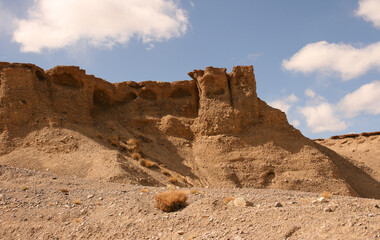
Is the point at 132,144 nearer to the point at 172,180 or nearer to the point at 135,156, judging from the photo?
the point at 135,156

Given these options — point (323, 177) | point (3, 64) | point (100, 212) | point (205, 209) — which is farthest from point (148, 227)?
point (3, 64)

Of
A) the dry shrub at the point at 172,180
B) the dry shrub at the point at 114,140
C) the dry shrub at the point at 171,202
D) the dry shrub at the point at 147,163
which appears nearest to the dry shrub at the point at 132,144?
the dry shrub at the point at 114,140

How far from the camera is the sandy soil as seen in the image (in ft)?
24.0

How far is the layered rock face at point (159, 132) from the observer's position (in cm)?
2125

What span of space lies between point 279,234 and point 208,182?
1644cm

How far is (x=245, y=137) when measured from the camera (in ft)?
86.5

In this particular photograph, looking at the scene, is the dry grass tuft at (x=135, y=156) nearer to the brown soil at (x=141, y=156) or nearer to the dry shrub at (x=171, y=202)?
the brown soil at (x=141, y=156)

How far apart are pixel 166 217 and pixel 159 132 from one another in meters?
18.3

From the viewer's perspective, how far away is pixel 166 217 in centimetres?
920

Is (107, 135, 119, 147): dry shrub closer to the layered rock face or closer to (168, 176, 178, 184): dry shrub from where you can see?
the layered rock face

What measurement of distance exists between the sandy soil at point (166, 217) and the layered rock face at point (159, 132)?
21.9ft

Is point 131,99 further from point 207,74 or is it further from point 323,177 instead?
point 323,177

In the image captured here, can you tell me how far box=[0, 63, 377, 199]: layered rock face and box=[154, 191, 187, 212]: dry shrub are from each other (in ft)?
27.6

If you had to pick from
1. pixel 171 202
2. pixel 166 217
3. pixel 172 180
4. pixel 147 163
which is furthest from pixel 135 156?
pixel 166 217
